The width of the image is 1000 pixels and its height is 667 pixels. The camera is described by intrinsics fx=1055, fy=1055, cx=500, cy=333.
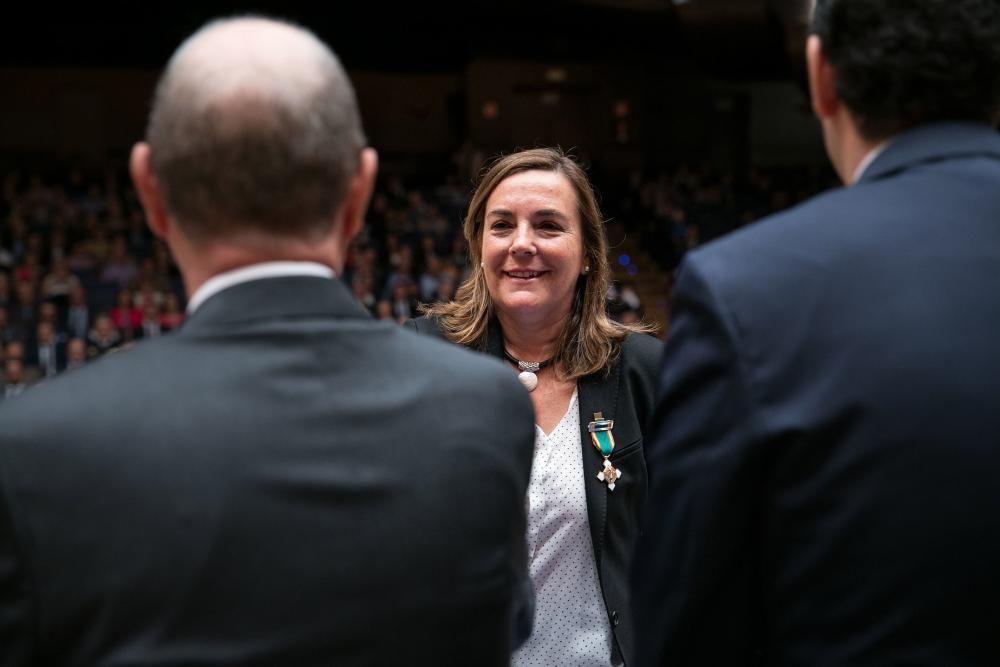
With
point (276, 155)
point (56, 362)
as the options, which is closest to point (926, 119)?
point (276, 155)

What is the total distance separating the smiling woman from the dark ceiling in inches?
467

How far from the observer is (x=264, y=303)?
1.11 metres

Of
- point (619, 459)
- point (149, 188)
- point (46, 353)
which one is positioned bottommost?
point (46, 353)

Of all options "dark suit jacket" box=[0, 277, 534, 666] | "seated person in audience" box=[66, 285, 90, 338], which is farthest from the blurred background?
"dark suit jacket" box=[0, 277, 534, 666]

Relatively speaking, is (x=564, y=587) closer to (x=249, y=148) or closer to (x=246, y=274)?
(x=246, y=274)

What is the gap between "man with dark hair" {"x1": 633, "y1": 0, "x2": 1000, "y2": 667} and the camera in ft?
3.75

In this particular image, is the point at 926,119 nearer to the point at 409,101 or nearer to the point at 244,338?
the point at 244,338

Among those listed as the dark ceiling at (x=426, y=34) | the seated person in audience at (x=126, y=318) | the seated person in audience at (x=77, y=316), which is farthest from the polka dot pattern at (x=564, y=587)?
the dark ceiling at (x=426, y=34)

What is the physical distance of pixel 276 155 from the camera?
1064mm

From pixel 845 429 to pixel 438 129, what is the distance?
19.0 meters

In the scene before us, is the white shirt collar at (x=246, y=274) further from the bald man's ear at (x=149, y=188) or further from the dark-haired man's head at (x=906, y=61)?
the dark-haired man's head at (x=906, y=61)

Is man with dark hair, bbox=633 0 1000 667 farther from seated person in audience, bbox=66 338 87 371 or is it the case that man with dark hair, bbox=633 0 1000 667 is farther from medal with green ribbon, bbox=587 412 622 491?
seated person in audience, bbox=66 338 87 371

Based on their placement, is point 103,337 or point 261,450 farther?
point 103,337

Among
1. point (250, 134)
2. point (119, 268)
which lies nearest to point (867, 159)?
point (250, 134)
